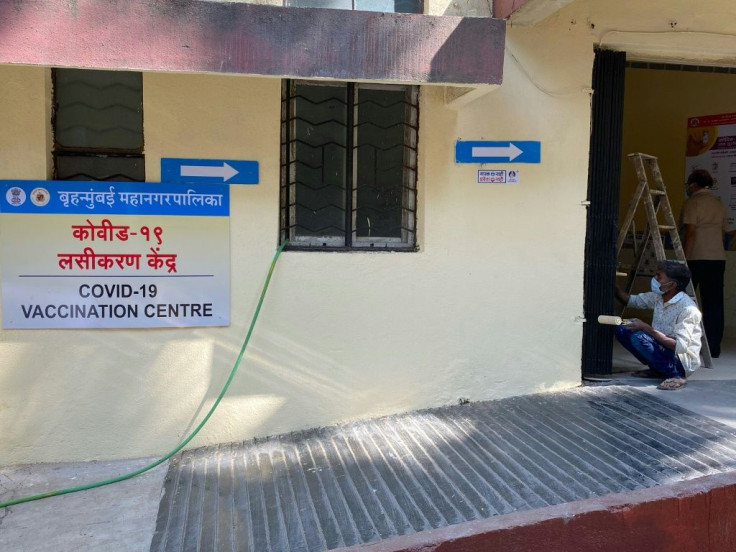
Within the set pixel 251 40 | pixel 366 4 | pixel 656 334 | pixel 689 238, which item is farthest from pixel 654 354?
pixel 251 40

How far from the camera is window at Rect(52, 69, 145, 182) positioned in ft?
14.0

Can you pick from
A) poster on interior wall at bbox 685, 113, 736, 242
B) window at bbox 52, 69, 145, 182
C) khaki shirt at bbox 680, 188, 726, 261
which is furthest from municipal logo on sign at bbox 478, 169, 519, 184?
poster on interior wall at bbox 685, 113, 736, 242

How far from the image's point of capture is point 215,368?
4.43 meters

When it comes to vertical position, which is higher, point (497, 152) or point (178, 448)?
point (497, 152)

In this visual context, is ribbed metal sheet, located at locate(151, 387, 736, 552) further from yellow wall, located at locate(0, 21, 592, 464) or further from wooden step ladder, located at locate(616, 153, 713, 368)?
wooden step ladder, located at locate(616, 153, 713, 368)

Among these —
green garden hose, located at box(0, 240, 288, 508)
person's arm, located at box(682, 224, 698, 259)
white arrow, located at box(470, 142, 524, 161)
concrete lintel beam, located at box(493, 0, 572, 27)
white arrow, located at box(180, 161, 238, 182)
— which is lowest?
green garden hose, located at box(0, 240, 288, 508)

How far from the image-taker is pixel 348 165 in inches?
184

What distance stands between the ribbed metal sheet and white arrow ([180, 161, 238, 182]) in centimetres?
185

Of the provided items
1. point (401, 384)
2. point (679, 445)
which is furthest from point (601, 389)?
point (401, 384)

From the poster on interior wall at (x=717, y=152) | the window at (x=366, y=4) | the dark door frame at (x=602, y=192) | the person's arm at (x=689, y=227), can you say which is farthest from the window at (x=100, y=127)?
the poster on interior wall at (x=717, y=152)

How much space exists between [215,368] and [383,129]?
2.10m

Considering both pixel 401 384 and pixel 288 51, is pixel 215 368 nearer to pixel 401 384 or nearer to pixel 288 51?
pixel 401 384

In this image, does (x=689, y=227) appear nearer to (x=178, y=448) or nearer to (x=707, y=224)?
(x=707, y=224)

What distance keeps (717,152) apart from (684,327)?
3280 mm
